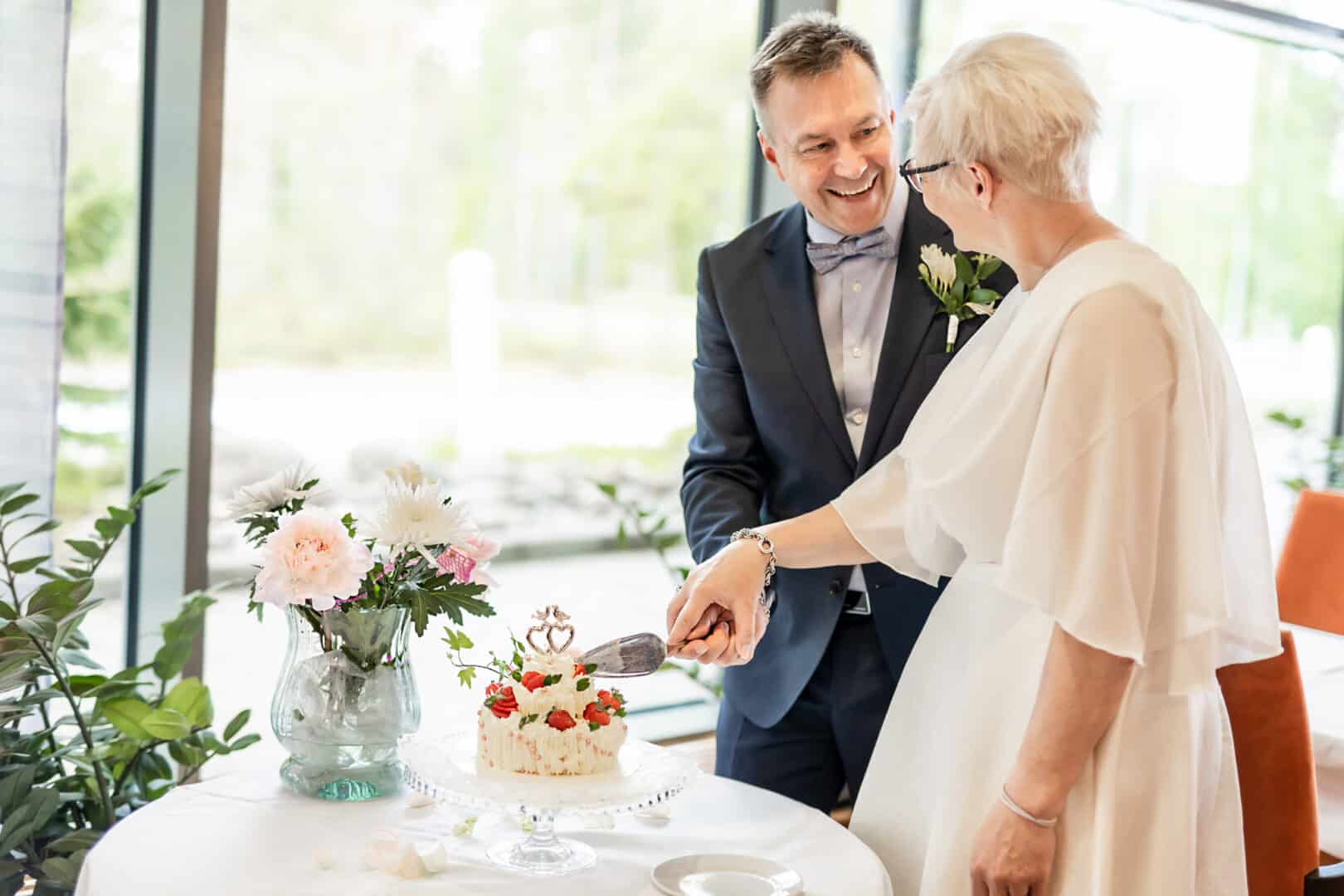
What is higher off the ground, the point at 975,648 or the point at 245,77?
the point at 245,77

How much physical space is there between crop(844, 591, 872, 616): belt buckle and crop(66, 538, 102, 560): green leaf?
120 centimetres

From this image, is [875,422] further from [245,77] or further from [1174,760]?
[245,77]

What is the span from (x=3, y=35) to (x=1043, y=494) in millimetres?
1981

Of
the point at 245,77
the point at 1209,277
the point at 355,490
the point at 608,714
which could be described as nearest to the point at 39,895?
the point at 608,714

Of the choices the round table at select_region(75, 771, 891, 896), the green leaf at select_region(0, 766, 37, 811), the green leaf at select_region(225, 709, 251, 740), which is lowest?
the green leaf at select_region(0, 766, 37, 811)

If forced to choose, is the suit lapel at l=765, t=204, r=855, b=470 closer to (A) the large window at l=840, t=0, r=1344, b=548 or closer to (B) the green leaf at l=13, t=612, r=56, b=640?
(B) the green leaf at l=13, t=612, r=56, b=640

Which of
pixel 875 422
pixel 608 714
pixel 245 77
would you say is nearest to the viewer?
pixel 608 714

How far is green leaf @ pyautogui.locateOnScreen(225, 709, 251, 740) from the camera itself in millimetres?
2182

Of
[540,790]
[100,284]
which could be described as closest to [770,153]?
[540,790]

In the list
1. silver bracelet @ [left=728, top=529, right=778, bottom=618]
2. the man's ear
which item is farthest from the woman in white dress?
the man's ear

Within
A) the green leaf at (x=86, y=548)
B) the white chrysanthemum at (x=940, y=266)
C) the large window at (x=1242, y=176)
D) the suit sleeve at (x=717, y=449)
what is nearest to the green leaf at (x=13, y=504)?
the green leaf at (x=86, y=548)

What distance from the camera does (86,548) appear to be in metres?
2.07

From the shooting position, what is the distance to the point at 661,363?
4.25 meters

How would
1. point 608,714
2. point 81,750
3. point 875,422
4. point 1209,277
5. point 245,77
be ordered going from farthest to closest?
point 1209,277, point 245,77, point 81,750, point 875,422, point 608,714
